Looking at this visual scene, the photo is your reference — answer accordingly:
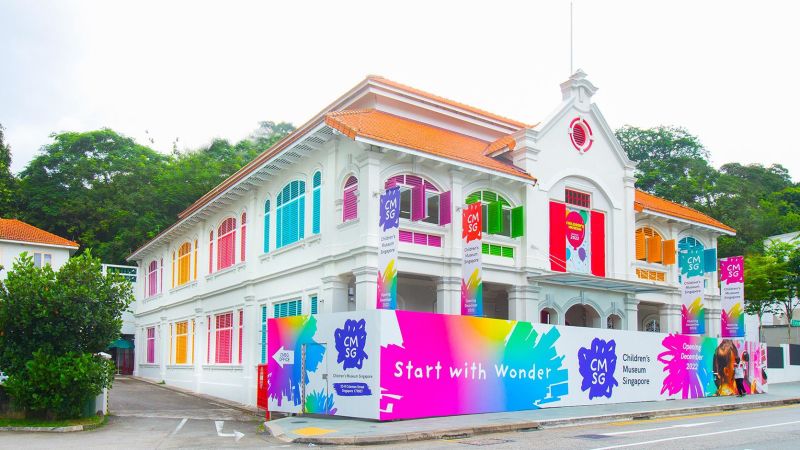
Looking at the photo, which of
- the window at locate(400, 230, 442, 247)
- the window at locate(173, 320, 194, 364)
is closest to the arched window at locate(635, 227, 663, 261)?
the window at locate(400, 230, 442, 247)

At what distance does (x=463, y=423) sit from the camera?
17.2 m

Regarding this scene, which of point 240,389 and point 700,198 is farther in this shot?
point 700,198

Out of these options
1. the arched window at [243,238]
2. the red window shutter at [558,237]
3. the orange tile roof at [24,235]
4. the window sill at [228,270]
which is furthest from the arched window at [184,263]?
the red window shutter at [558,237]

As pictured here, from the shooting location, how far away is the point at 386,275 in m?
19.7

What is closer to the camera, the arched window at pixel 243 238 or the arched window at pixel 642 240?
the arched window at pixel 642 240

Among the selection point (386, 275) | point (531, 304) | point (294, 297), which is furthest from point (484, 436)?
point (294, 297)

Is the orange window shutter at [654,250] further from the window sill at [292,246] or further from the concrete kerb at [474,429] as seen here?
the window sill at [292,246]

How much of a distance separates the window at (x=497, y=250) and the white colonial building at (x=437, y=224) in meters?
0.06

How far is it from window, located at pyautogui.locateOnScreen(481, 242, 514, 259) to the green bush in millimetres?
11215

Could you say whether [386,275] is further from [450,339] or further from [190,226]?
[190,226]

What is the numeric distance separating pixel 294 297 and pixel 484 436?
33.5ft

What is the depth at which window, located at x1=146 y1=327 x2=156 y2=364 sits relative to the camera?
4269 centimetres

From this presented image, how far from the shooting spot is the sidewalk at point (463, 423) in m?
15.4

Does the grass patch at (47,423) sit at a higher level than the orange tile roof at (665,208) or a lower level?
lower
